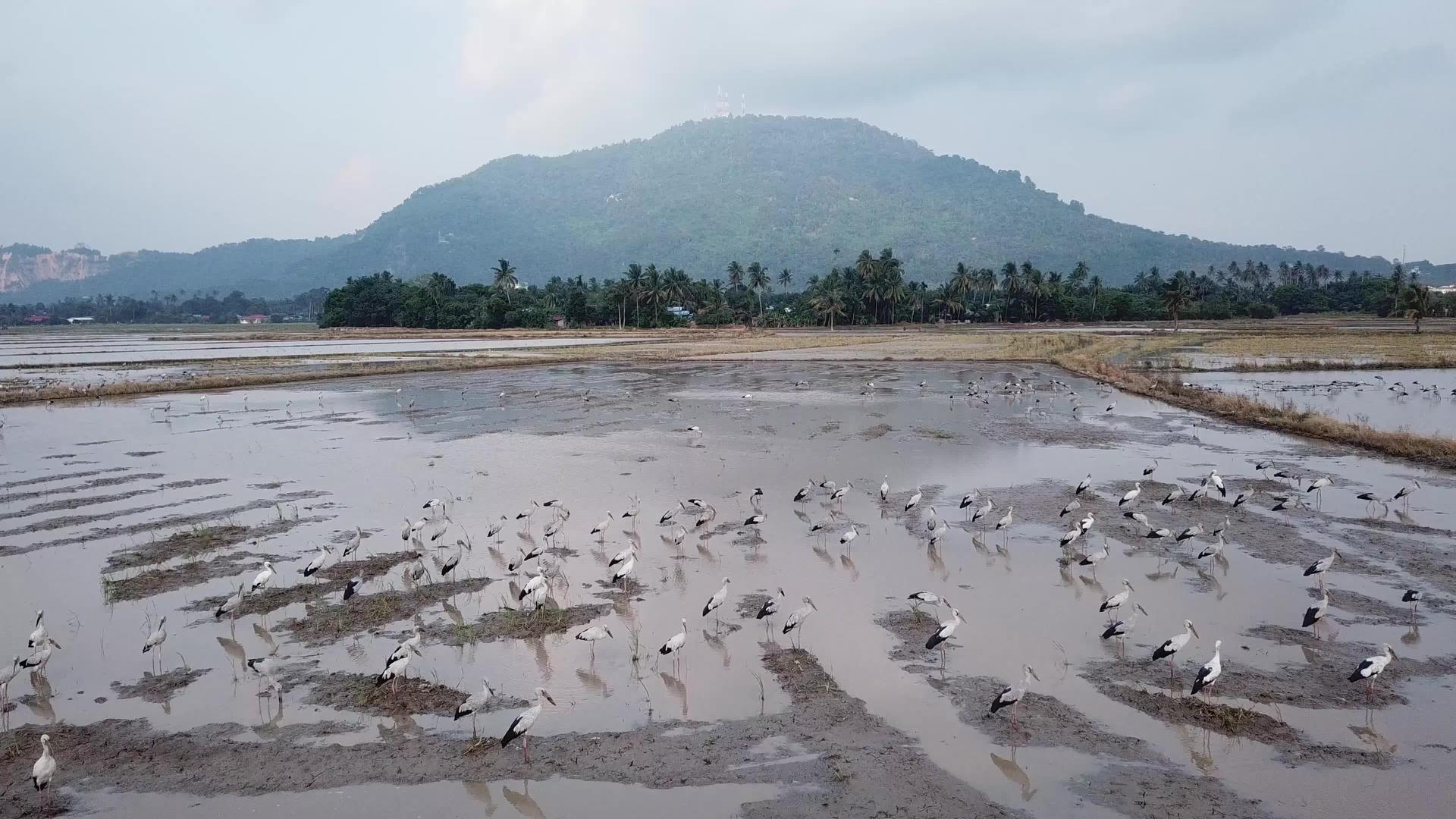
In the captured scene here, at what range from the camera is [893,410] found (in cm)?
2969

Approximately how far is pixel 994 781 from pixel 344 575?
30.7ft

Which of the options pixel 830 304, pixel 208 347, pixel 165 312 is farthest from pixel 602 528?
pixel 165 312

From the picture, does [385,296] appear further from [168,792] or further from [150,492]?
[168,792]

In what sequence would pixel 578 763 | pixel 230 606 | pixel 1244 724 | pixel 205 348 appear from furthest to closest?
pixel 205 348 → pixel 230 606 → pixel 1244 724 → pixel 578 763

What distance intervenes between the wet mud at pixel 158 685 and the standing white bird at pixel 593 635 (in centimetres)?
404

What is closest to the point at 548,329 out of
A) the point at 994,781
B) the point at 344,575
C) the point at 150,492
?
the point at 150,492

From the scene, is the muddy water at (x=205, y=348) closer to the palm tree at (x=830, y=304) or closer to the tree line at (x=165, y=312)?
the palm tree at (x=830, y=304)

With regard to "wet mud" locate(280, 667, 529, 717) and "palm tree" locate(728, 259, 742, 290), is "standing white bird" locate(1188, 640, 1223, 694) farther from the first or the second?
"palm tree" locate(728, 259, 742, 290)

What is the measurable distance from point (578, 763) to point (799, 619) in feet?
11.0

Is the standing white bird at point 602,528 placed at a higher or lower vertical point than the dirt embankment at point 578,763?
higher

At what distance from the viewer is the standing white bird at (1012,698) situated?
8078mm

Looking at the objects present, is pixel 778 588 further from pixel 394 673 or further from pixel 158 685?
pixel 158 685

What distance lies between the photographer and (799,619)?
33.1 feet

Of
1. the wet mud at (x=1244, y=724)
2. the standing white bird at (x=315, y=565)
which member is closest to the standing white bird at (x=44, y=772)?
the standing white bird at (x=315, y=565)
